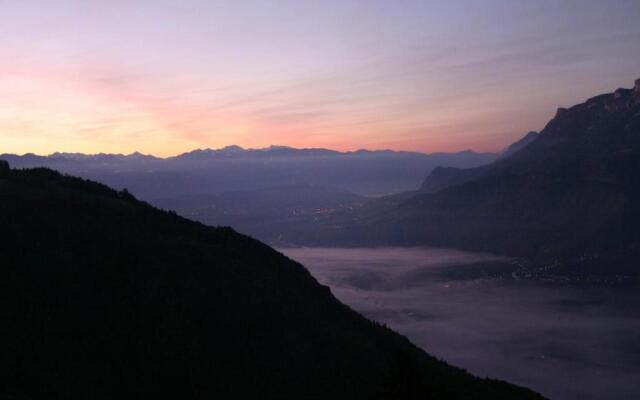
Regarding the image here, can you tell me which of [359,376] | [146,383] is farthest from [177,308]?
[359,376]

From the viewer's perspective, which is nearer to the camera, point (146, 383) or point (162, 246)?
point (146, 383)

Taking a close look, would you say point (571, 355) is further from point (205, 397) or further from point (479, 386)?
point (205, 397)

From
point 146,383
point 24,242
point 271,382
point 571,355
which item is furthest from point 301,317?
point 571,355

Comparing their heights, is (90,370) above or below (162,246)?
below

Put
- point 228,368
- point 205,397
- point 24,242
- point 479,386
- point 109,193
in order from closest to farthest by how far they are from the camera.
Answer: point 205,397 → point 228,368 → point 24,242 → point 479,386 → point 109,193

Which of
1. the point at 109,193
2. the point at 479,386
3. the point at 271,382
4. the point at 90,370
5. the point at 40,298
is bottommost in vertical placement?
the point at 479,386

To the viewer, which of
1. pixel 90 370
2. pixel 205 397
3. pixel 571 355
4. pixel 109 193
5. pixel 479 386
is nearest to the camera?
pixel 90 370
